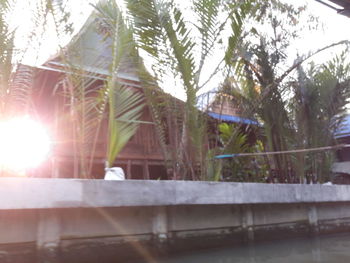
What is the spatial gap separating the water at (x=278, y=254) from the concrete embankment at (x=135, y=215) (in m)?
0.15

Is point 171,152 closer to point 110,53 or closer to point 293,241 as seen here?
point 110,53

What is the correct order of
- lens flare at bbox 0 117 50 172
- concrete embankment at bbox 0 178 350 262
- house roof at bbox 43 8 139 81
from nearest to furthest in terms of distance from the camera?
1. concrete embankment at bbox 0 178 350 262
2. lens flare at bbox 0 117 50 172
3. house roof at bbox 43 8 139 81

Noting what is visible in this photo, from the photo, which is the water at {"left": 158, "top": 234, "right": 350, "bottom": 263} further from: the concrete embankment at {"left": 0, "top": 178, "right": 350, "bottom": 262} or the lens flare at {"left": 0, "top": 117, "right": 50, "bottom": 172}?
the lens flare at {"left": 0, "top": 117, "right": 50, "bottom": 172}

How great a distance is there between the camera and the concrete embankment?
302 centimetres

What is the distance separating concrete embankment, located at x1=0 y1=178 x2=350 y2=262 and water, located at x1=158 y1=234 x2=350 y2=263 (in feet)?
0.50

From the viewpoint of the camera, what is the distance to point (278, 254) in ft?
13.9

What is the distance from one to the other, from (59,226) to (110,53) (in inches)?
80.3

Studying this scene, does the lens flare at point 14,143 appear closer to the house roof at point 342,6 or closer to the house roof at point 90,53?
the house roof at point 90,53

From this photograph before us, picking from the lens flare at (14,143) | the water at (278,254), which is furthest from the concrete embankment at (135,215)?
the lens flare at (14,143)

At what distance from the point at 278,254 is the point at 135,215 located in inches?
67.5

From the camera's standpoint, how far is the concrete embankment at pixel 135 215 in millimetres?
3021

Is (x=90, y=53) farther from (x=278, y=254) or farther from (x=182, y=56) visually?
(x=278, y=254)

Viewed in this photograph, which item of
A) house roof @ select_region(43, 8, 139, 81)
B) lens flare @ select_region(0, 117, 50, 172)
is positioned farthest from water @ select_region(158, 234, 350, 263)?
house roof @ select_region(43, 8, 139, 81)

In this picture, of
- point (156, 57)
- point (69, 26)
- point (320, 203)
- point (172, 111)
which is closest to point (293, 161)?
point (320, 203)
